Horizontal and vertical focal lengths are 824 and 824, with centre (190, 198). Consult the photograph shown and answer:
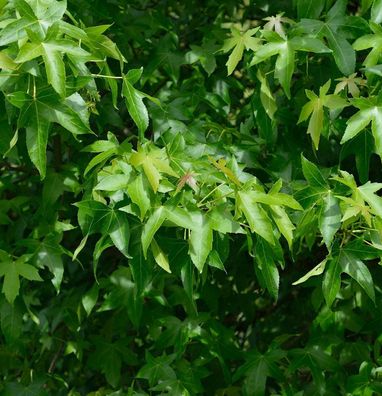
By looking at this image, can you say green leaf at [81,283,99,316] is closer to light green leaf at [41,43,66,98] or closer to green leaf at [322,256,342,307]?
green leaf at [322,256,342,307]

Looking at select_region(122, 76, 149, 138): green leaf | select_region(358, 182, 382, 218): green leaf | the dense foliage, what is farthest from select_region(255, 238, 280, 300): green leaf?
Result: select_region(122, 76, 149, 138): green leaf

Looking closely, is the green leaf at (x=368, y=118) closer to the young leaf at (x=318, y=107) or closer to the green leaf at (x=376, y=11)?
the young leaf at (x=318, y=107)

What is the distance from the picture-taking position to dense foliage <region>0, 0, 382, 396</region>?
175cm

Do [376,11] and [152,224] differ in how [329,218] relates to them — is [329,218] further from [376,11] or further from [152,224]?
[376,11]

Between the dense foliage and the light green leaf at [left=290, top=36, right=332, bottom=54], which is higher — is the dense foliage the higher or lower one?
the lower one

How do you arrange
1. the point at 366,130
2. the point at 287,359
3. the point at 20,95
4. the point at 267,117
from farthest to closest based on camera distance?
the point at 287,359 → the point at 267,117 → the point at 366,130 → the point at 20,95

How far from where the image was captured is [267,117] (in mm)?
2209

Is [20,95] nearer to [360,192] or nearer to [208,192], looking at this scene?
[208,192]

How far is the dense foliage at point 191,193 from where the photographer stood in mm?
1752

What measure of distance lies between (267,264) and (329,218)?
0.17 m

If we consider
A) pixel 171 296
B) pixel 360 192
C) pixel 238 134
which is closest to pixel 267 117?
pixel 238 134

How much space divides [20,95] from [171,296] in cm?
99

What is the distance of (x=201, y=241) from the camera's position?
5.56 ft

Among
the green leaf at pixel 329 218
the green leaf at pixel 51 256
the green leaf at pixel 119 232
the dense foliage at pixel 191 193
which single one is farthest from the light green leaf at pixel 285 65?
the green leaf at pixel 51 256
